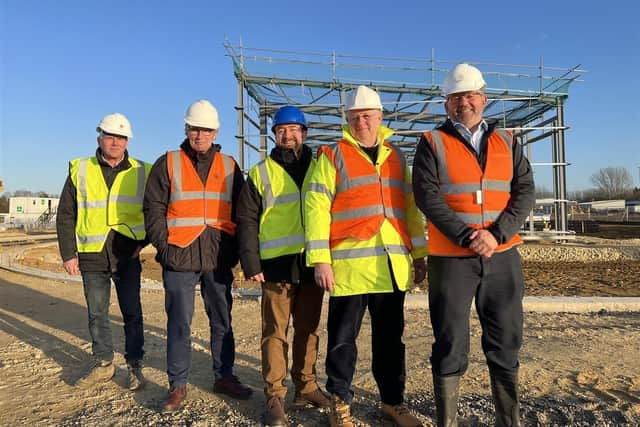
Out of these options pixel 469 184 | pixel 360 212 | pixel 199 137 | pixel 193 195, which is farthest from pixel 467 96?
pixel 193 195

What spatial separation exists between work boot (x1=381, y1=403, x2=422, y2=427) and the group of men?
1 cm

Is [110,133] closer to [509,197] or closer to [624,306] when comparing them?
[509,197]

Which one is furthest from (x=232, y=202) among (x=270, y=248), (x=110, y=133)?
(x=110, y=133)

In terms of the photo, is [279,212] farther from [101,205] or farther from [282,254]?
[101,205]

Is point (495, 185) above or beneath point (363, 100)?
beneath

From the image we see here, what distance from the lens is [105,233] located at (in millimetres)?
3945

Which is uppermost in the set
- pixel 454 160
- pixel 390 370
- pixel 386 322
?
pixel 454 160

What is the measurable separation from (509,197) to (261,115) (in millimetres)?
15023

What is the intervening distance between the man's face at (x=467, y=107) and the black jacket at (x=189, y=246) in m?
1.86

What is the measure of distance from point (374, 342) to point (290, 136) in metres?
1.60

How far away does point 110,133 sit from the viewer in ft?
12.8

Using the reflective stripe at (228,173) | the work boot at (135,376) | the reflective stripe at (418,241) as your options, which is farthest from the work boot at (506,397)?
the work boot at (135,376)

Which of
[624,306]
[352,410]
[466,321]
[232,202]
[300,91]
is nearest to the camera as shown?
[466,321]

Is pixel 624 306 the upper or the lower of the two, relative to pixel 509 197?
lower
